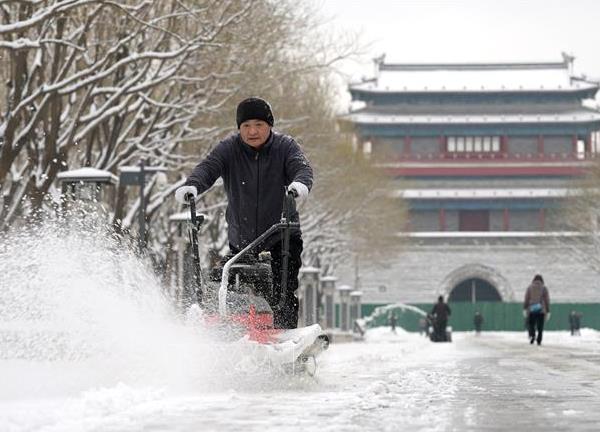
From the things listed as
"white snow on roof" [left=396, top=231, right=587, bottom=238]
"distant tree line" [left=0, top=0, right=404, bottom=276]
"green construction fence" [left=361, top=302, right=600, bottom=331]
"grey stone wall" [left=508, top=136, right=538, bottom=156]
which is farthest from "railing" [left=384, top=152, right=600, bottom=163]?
"distant tree line" [left=0, top=0, right=404, bottom=276]

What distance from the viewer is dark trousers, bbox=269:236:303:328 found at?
27.1 ft

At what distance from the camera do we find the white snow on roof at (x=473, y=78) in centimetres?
7619

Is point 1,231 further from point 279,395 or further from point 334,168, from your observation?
point 334,168

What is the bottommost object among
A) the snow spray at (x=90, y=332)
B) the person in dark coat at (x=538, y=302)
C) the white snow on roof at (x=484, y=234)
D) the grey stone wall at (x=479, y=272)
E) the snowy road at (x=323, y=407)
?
the snowy road at (x=323, y=407)

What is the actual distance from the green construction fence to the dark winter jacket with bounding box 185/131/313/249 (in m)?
63.1

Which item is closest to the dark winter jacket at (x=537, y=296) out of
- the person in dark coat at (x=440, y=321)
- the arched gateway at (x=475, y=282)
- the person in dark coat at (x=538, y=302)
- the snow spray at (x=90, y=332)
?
the person in dark coat at (x=538, y=302)

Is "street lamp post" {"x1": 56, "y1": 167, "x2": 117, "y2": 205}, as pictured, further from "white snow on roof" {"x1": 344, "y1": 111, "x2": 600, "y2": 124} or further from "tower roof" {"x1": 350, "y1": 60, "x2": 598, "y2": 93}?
"tower roof" {"x1": 350, "y1": 60, "x2": 598, "y2": 93}

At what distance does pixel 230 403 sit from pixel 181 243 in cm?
1970

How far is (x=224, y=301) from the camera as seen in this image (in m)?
7.82

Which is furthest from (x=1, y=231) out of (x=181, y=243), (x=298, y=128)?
(x=298, y=128)

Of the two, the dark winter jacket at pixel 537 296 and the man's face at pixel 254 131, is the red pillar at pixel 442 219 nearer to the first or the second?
the dark winter jacket at pixel 537 296

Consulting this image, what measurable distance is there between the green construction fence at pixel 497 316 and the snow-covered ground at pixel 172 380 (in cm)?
6005

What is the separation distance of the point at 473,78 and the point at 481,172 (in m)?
6.13

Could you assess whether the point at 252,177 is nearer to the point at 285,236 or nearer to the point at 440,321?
the point at 285,236
